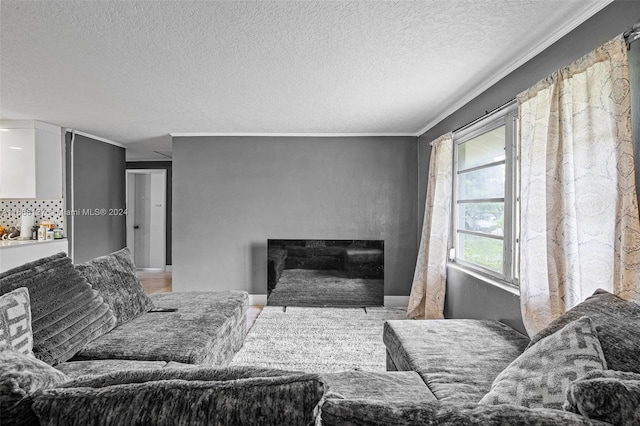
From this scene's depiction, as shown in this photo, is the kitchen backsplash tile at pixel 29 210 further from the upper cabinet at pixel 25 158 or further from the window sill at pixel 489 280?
the window sill at pixel 489 280

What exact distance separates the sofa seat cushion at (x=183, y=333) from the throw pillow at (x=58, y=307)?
4.9 inches

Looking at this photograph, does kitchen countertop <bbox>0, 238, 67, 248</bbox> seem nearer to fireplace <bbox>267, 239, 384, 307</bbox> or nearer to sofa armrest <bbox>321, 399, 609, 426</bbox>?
fireplace <bbox>267, 239, 384, 307</bbox>

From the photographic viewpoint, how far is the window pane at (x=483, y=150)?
304 cm

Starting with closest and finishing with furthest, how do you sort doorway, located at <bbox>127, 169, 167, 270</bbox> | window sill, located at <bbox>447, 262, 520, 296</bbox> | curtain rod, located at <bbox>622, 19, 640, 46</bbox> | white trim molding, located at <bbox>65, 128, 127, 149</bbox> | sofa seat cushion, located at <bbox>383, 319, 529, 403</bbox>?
curtain rod, located at <bbox>622, 19, 640, 46</bbox>
sofa seat cushion, located at <bbox>383, 319, 529, 403</bbox>
window sill, located at <bbox>447, 262, 520, 296</bbox>
white trim molding, located at <bbox>65, 128, 127, 149</bbox>
doorway, located at <bbox>127, 169, 167, 270</bbox>

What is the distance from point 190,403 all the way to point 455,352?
69.5 inches

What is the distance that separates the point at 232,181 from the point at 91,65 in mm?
2586

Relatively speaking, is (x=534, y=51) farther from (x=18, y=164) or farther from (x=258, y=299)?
(x=18, y=164)

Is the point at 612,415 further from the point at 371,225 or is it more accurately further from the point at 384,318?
the point at 371,225

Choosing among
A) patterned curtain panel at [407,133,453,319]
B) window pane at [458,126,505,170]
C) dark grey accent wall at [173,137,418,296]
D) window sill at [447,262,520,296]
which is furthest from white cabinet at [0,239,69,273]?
window pane at [458,126,505,170]

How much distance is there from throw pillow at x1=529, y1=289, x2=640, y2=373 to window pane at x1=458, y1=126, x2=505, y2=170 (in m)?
1.80

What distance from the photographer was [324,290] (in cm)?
465

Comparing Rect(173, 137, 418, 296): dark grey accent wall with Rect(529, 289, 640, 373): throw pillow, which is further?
Rect(173, 137, 418, 296): dark grey accent wall

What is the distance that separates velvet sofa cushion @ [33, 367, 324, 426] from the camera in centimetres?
67

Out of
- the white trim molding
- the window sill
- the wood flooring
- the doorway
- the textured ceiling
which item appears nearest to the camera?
the textured ceiling
